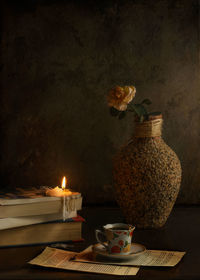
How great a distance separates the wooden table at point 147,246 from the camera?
89 cm

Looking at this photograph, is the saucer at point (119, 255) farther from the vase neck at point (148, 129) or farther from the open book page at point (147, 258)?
the vase neck at point (148, 129)

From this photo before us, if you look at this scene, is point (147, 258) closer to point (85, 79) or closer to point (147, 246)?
point (147, 246)

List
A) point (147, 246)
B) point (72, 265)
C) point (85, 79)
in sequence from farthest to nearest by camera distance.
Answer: point (85, 79) < point (147, 246) < point (72, 265)

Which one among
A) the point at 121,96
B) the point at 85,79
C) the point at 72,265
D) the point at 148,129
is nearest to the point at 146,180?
the point at 148,129

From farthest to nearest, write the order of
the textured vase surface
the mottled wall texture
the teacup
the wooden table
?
the mottled wall texture
the textured vase surface
the teacup
the wooden table

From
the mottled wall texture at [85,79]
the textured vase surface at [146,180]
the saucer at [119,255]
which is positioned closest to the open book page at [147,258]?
the saucer at [119,255]

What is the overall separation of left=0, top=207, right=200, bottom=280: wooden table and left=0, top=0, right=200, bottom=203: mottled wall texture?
21 cm

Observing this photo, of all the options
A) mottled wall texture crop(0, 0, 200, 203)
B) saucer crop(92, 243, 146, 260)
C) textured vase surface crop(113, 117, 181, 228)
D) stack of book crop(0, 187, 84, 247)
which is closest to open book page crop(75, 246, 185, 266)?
saucer crop(92, 243, 146, 260)

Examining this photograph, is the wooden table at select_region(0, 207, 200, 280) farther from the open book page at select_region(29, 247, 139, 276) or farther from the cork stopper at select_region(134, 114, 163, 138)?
the cork stopper at select_region(134, 114, 163, 138)

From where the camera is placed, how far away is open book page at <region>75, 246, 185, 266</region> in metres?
0.95

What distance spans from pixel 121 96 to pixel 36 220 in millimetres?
471

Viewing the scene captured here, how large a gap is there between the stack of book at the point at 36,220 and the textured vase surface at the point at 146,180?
184 millimetres

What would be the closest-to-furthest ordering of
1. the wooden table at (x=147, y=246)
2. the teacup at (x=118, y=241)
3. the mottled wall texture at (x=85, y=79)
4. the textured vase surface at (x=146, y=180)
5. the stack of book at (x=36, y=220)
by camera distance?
1. the wooden table at (x=147, y=246)
2. the teacup at (x=118, y=241)
3. the stack of book at (x=36, y=220)
4. the textured vase surface at (x=146, y=180)
5. the mottled wall texture at (x=85, y=79)

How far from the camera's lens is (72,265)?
3.07 feet
